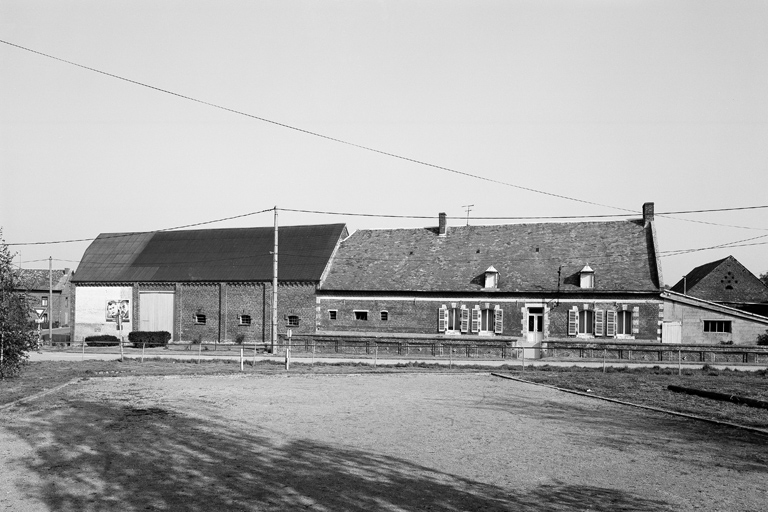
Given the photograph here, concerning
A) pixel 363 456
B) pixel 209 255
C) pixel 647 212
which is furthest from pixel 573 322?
pixel 363 456

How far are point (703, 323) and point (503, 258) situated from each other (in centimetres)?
1244

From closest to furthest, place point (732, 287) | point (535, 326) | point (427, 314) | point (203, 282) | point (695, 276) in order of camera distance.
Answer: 1. point (535, 326)
2. point (427, 314)
3. point (203, 282)
4. point (732, 287)
5. point (695, 276)

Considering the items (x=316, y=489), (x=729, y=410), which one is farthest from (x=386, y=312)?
(x=316, y=489)

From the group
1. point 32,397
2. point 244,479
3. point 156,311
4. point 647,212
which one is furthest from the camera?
point 156,311

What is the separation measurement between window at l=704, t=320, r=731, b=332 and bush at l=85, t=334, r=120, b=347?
37.7 m

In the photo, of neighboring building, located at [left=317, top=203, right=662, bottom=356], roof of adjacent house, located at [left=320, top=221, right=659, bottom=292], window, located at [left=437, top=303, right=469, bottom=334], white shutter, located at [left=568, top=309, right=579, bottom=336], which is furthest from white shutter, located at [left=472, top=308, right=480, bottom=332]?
white shutter, located at [left=568, top=309, right=579, bottom=336]

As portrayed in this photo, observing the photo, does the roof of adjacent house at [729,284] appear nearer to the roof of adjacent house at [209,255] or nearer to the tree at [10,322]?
the roof of adjacent house at [209,255]

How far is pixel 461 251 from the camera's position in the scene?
154ft

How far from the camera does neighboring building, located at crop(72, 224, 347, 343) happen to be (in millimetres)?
47969

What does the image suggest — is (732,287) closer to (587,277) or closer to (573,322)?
(587,277)

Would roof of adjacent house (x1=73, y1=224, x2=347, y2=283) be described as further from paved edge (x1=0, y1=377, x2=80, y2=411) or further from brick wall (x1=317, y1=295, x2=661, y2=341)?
paved edge (x1=0, y1=377, x2=80, y2=411)

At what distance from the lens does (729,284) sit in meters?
63.8

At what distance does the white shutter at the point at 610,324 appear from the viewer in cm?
4026

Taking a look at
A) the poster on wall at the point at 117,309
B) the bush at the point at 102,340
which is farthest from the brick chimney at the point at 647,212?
the poster on wall at the point at 117,309
